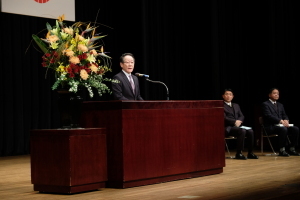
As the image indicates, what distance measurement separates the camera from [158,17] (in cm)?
969

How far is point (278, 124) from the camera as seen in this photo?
8227 millimetres

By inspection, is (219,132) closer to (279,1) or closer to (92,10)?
(92,10)

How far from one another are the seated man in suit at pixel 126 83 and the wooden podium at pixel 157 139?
1.80 feet

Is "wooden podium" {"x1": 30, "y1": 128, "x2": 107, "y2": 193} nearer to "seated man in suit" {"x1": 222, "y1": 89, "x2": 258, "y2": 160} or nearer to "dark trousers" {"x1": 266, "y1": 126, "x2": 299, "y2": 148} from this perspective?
"seated man in suit" {"x1": 222, "y1": 89, "x2": 258, "y2": 160}

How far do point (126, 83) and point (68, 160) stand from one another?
1.40 metres

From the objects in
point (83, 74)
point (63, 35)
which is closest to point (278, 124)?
point (83, 74)

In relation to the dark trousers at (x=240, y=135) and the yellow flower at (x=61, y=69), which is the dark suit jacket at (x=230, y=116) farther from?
the yellow flower at (x=61, y=69)

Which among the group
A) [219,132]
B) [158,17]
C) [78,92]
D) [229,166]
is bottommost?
[229,166]

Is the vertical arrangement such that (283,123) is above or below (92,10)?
below

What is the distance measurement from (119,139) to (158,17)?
5.36m

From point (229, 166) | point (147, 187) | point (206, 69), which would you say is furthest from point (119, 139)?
point (206, 69)

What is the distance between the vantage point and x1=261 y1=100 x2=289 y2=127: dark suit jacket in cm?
815

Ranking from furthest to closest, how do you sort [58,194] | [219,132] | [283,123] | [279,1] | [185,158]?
[279,1] < [283,123] < [219,132] < [185,158] < [58,194]

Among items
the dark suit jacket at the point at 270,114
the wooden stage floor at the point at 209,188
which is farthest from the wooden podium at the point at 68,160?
the dark suit jacket at the point at 270,114
